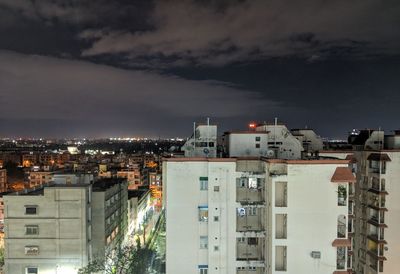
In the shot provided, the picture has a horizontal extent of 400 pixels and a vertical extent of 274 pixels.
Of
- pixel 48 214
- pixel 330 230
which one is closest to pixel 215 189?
pixel 330 230

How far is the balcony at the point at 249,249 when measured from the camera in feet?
60.7

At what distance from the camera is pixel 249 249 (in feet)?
61.3

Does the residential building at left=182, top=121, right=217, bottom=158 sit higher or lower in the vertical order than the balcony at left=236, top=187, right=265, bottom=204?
higher

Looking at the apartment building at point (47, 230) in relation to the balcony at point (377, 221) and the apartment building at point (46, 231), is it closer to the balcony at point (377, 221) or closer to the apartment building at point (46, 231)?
the apartment building at point (46, 231)

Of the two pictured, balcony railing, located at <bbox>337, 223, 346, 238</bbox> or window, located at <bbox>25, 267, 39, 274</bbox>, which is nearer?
Result: balcony railing, located at <bbox>337, 223, 346, 238</bbox>

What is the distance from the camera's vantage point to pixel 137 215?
4953 centimetres

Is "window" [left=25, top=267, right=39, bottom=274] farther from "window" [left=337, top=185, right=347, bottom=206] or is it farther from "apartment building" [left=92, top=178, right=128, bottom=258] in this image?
"window" [left=337, top=185, right=347, bottom=206]

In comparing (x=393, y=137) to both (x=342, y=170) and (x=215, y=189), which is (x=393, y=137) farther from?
(x=215, y=189)

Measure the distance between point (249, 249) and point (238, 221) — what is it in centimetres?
169

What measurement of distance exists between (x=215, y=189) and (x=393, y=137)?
15501 mm

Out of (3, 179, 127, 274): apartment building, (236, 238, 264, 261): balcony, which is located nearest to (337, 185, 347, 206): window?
(236, 238, 264, 261): balcony

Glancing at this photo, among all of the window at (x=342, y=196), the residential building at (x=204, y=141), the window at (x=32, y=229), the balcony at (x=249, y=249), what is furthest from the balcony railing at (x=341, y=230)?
the window at (x=32, y=229)

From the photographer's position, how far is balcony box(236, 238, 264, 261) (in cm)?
1850

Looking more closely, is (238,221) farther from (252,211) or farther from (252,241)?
(252,241)
